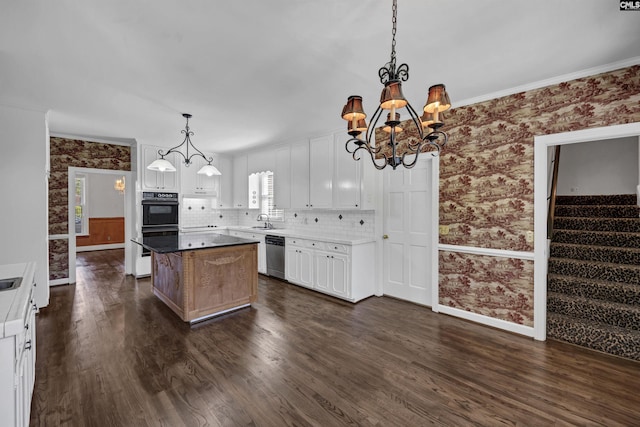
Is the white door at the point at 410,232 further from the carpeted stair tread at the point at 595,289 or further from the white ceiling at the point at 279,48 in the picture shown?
the carpeted stair tread at the point at 595,289

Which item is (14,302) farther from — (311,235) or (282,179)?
(282,179)

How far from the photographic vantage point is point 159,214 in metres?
5.67

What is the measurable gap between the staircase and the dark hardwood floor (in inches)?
7.4

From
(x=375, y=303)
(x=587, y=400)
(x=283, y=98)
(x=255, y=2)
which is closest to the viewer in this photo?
(x=255, y=2)

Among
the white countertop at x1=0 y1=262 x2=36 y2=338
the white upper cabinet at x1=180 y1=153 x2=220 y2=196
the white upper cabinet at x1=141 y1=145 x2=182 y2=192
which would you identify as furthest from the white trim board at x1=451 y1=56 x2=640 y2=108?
the white upper cabinet at x1=141 y1=145 x2=182 y2=192

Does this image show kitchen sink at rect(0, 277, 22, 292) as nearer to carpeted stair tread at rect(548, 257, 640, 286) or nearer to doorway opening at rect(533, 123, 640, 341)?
doorway opening at rect(533, 123, 640, 341)

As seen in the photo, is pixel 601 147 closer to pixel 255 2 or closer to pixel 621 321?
pixel 621 321

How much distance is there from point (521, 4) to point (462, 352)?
2.82m

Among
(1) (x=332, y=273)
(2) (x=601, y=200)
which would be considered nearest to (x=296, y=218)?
(1) (x=332, y=273)

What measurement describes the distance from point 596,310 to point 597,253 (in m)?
0.93

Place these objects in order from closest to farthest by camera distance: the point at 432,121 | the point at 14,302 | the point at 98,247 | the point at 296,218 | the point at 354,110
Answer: the point at 14,302 < the point at 432,121 < the point at 354,110 < the point at 296,218 < the point at 98,247

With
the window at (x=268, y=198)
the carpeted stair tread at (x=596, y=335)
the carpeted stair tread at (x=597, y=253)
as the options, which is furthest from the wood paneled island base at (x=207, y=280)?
the carpeted stair tread at (x=597, y=253)

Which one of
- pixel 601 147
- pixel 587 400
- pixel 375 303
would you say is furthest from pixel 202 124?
pixel 601 147

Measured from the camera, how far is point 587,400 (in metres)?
2.09
